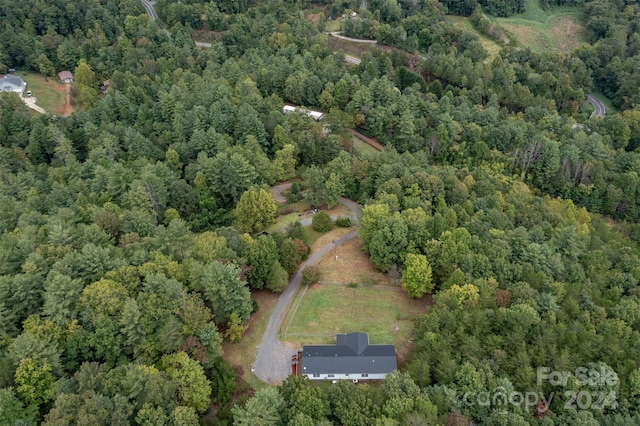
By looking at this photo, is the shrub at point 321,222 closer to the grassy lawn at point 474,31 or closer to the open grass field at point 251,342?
the open grass field at point 251,342

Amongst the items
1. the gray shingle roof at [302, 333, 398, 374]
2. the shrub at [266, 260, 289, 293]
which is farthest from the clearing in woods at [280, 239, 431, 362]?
the gray shingle roof at [302, 333, 398, 374]

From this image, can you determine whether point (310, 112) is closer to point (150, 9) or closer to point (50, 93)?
point (50, 93)

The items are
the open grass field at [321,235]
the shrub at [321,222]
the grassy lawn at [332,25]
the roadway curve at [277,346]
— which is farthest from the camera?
the grassy lawn at [332,25]

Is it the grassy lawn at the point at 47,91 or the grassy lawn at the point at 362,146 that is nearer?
the grassy lawn at the point at 362,146

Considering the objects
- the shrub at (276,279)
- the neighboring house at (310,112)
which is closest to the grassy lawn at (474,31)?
the neighboring house at (310,112)

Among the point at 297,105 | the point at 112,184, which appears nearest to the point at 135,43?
the point at 297,105

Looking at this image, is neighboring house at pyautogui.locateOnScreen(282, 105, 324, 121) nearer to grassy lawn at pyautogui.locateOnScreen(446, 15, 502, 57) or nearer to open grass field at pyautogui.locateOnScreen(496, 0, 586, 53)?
grassy lawn at pyautogui.locateOnScreen(446, 15, 502, 57)

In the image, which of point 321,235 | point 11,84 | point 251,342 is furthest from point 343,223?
point 11,84
